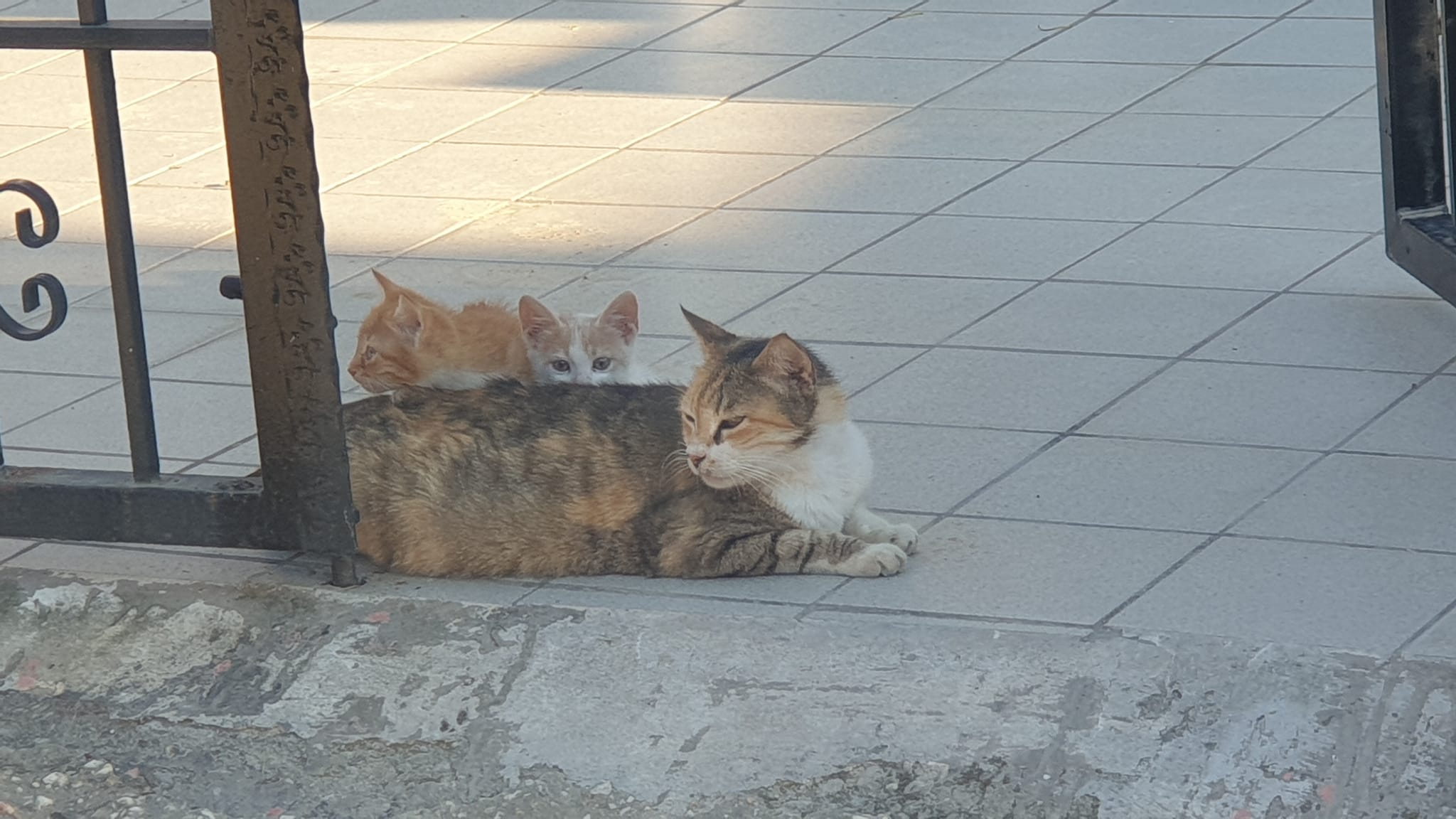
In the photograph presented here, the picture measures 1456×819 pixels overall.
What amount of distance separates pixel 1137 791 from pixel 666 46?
555cm

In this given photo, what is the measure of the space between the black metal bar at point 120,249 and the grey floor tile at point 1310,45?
501 centimetres

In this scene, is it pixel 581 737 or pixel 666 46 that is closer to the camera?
pixel 581 737

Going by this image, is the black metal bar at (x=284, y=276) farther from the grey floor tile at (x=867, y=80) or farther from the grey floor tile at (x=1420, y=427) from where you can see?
the grey floor tile at (x=867, y=80)

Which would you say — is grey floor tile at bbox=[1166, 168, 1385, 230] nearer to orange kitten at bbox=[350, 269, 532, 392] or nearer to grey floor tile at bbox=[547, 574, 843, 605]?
orange kitten at bbox=[350, 269, 532, 392]

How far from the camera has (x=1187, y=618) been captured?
3.38 m

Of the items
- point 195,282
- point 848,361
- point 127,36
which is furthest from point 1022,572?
point 195,282

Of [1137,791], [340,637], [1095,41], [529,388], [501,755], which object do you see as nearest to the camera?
[1137,791]

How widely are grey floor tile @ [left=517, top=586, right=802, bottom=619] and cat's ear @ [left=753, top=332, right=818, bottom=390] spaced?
0.46 meters

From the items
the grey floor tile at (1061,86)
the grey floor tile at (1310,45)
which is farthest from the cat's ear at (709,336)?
the grey floor tile at (1310,45)

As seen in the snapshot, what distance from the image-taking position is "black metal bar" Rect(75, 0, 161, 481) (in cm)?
347

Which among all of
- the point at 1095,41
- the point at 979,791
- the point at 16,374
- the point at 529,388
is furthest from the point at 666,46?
the point at 979,791

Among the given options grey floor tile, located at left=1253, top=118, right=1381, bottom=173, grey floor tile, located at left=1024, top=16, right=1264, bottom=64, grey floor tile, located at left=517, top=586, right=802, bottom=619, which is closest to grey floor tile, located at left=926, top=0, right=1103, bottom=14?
grey floor tile, located at left=1024, top=16, right=1264, bottom=64

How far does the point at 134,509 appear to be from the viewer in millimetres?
3703

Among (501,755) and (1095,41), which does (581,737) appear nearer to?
(501,755)
